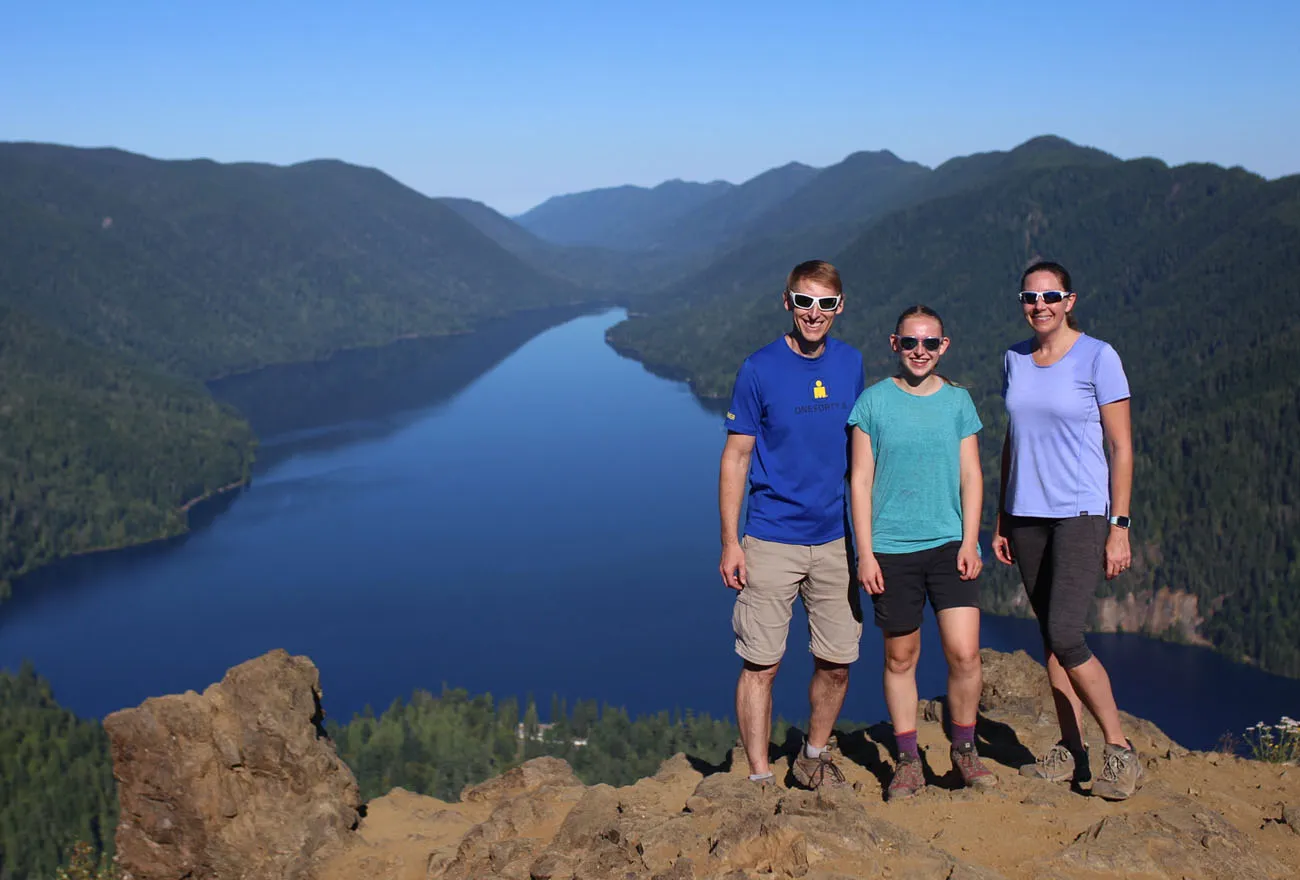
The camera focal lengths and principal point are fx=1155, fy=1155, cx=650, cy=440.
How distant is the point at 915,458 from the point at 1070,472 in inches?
50.1

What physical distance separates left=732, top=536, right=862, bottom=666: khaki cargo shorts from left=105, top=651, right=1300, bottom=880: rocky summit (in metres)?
1.17

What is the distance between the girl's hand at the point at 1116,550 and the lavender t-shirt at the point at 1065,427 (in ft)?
0.57

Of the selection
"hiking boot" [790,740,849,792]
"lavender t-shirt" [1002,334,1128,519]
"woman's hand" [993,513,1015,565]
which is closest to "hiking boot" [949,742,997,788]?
"hiking boot" [790,740,849,792]

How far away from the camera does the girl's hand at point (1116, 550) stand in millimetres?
9266

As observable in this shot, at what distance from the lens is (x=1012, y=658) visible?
14570 millimetres

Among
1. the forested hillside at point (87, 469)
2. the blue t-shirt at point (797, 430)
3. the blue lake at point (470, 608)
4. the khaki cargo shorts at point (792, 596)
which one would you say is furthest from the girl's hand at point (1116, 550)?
the forested hillside at point (87, 469)

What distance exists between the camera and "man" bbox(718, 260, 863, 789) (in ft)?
30.6

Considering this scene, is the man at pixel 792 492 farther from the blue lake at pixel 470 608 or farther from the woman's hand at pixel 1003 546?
the blue lake at pixel 470 608

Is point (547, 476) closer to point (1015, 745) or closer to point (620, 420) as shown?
point (620, 420)

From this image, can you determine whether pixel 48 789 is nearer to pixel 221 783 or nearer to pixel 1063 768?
pixel 221 783

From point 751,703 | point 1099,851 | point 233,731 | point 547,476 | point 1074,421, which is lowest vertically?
point 547,476

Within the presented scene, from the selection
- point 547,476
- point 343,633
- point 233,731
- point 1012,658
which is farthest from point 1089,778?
point 547,476

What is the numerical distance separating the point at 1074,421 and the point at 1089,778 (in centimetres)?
320

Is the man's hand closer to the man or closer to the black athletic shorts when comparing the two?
the man
